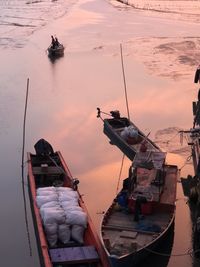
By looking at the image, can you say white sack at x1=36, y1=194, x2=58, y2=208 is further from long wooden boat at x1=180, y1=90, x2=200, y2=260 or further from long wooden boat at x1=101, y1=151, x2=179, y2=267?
long wooden boat at x1=180, y1=90, x2=200, y2=260

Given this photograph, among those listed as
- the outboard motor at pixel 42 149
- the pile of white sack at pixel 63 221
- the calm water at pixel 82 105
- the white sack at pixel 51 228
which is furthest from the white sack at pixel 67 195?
the outboard motor at pixel 42 149

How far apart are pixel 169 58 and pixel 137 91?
10313 mm

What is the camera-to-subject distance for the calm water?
17.5 m

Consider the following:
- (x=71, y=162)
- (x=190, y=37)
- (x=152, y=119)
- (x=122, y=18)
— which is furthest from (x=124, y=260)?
(x=122, y=18)

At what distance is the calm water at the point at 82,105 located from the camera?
17.5 metres

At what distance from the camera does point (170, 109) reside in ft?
92.8

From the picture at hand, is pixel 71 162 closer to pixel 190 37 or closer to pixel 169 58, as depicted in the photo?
pixel 169 58

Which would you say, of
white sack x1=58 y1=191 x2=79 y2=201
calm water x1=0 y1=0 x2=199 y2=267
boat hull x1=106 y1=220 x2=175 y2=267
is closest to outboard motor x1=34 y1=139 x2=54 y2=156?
calm water x1=0 y1=0 x2=199 y2=267

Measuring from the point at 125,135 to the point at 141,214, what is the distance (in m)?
8.04

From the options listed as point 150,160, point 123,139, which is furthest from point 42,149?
point 150,160

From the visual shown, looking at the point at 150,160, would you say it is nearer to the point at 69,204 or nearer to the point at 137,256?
the point at 69,204

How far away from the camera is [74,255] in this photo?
13.4 m

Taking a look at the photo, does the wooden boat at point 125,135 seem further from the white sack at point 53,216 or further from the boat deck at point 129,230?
the white sack at point 53,216

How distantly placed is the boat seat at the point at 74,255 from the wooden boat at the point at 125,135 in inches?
314
